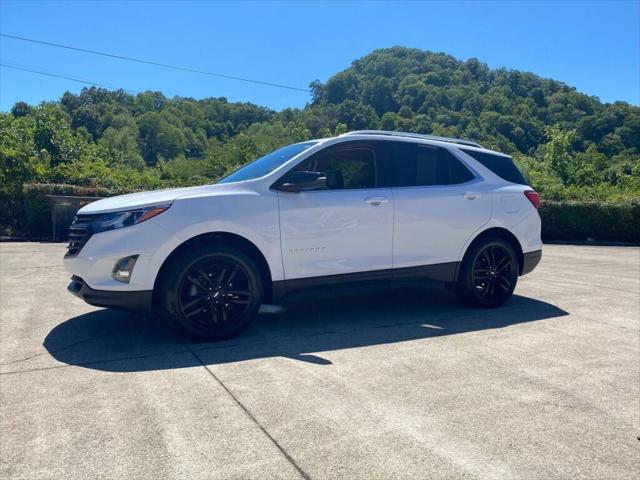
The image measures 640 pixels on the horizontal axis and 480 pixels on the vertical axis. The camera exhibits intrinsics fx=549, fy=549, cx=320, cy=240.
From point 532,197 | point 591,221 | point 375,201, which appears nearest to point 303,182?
point 375,201

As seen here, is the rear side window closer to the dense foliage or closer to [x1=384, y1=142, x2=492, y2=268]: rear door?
[x1=384, y1=142, x2=492, y2=268]: rear door

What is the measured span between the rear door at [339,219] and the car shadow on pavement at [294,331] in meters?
0.39

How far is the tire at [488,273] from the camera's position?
5.98 metres

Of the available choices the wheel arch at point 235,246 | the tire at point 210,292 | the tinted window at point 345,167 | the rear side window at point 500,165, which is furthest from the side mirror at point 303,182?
the rear side window at point 500,165

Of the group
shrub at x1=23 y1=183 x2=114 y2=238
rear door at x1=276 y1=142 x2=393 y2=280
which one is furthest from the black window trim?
shrub at x1=23 y1=183 x2=114 y2=238

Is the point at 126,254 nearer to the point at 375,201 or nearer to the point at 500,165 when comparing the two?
the point at 375,201

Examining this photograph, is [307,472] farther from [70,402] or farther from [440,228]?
[440,228]

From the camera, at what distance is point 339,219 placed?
5.20 m

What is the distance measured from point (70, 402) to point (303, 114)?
60.8 m

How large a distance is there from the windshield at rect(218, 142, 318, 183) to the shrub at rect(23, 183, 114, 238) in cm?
1009

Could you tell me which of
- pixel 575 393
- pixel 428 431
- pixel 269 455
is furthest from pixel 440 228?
pixel 269 455

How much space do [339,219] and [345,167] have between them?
602 mm

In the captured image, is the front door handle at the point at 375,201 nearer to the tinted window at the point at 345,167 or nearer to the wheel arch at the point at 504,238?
the tinted window at the point at 345,167

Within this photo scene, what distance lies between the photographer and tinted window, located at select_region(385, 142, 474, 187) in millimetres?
5719
